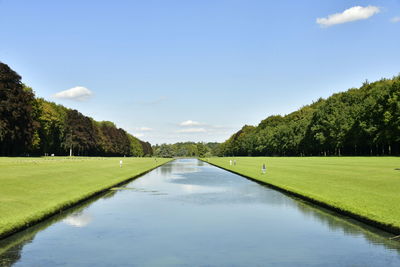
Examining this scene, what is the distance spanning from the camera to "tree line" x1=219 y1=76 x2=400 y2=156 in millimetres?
81375

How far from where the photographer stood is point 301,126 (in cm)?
13275

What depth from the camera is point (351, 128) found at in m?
95.9

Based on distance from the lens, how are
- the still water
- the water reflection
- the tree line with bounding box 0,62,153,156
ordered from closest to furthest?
the still water < the water reflection < the tree line with bounding box 0,62,153,156

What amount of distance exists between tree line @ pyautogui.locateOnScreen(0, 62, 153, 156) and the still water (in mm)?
62380

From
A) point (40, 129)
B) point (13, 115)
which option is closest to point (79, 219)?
point (13, 115)

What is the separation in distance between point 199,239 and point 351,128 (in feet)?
302

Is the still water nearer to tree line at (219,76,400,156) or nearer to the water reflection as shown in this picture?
the water reflection

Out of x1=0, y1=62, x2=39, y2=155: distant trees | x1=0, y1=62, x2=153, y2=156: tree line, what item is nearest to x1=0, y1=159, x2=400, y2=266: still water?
x1=0, y1=62, x2=39, y2=155: distant trees

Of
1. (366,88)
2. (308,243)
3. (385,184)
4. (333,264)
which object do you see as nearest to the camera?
(333,264)

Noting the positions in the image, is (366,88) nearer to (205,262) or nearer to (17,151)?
(17,151)

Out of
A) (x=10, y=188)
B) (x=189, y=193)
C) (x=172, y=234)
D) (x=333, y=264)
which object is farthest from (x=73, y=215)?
(x=333, y=264)

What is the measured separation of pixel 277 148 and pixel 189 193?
433 ft

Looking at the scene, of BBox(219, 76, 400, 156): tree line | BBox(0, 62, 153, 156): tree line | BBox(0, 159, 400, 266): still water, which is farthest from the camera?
BBox(219, 76, 400, 156): tree line

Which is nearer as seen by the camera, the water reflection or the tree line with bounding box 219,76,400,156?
the water reflection
